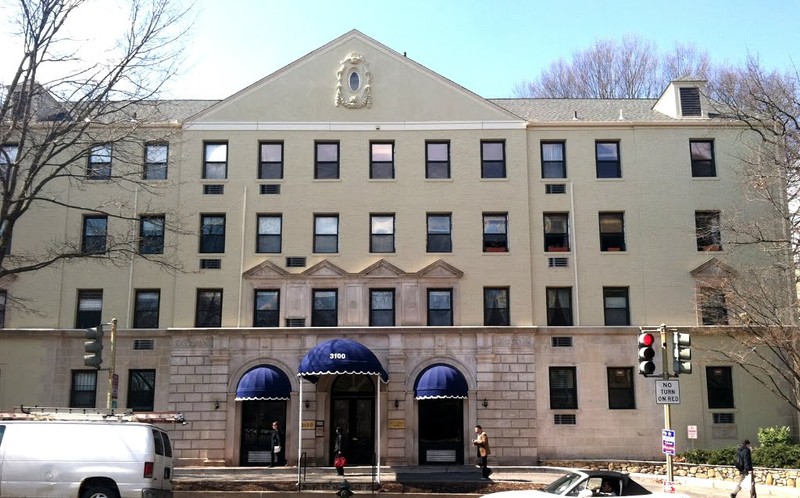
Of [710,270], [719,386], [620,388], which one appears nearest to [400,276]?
[620,388]

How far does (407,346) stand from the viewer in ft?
104

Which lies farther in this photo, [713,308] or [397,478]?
[713,308]

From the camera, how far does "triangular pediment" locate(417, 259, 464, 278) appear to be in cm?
3234

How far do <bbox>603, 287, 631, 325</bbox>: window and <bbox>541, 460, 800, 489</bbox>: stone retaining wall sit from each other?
19.1ft

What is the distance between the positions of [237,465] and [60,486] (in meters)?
13.8

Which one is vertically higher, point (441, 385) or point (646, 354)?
point (646, 354)

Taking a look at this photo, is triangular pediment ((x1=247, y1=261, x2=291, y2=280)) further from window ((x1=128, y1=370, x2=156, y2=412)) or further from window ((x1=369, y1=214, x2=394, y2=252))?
window ((x1=128, y1=370, x2=156, y2=412))

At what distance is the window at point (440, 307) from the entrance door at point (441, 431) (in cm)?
322

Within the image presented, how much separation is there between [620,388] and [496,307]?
6.07m

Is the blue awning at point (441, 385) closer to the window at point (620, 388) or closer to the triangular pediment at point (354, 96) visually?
the window at point (620, 388)

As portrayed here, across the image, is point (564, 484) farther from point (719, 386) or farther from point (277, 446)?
point (719, 386)

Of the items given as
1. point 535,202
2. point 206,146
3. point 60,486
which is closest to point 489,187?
point 535,202

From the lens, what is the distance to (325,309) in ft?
106

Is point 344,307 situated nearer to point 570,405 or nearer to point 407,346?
point 407,346
